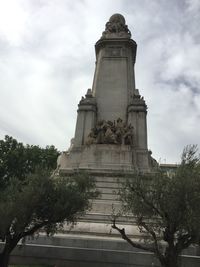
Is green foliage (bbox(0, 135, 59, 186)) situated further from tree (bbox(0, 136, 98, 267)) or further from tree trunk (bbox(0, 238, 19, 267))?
tree trunk (bbox(0, 238, 19, 267))

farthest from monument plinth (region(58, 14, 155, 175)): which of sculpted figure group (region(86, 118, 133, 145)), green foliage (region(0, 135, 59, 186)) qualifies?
green foliage (region(0, 135, 59, 186))

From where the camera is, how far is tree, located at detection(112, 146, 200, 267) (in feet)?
47.4

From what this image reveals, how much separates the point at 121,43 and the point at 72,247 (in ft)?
65.0

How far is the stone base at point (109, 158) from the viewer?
2639 centimetres

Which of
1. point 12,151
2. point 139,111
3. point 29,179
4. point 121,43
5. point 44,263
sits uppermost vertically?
point 121,43

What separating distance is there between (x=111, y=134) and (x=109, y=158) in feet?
6.08

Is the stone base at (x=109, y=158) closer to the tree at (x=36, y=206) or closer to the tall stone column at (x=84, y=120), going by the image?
the tall stone column at (x=84, y=120)

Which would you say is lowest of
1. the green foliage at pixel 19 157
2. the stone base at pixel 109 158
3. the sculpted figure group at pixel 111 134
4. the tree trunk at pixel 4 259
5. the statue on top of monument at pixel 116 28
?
the tree trunk at pixel 4 259

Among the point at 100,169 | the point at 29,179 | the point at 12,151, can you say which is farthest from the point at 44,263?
the point at 12,151

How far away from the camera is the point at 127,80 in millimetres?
31203

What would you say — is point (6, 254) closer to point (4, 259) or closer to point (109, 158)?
point (4, 259)

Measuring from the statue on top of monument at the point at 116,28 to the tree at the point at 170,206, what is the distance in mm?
19118

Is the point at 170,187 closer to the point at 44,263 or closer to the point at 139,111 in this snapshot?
the point at 44,263

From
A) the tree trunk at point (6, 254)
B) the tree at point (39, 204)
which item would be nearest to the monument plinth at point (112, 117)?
the tree at point (39, 204)
